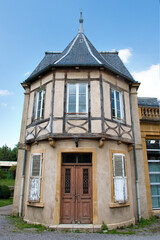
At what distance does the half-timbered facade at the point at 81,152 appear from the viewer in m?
7.62

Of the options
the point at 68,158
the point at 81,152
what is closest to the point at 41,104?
the point at 68,158

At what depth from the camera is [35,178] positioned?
27.1ft

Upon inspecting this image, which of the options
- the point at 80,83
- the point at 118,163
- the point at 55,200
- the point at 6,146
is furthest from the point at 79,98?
the point at 6,146

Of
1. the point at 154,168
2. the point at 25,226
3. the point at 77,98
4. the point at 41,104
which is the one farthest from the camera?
the point at 154,168

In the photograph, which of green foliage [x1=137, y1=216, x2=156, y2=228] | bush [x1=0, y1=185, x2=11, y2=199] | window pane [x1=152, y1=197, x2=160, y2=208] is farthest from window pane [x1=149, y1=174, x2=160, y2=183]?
bush [x1=0, y1=185, x2=11, y2=199]

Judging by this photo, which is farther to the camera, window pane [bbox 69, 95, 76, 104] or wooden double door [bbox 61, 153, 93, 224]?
window pane [bbox 69, 95, 76, 104]

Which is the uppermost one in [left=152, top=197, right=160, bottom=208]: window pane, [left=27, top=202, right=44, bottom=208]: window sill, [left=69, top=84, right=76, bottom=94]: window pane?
[left=69, top=84, right=76, bottom=94]: window pane

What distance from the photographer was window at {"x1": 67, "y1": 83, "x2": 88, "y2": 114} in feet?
27.7

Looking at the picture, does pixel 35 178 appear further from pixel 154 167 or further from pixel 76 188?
pixel 154 167

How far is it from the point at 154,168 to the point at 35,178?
21.9 ft

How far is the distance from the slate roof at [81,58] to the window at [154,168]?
406 centimetres

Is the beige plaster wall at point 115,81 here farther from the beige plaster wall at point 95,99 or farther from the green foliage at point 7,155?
the green foliage at point 7,155

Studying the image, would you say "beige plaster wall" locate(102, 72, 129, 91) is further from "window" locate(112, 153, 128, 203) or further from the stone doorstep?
the stone doorstep

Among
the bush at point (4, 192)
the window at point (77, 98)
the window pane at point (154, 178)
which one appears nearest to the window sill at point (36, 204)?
the window at point (77, 98)
